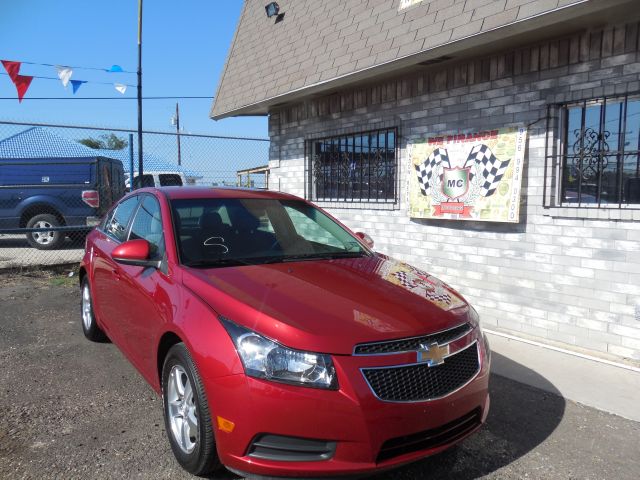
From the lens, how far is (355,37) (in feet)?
21.3

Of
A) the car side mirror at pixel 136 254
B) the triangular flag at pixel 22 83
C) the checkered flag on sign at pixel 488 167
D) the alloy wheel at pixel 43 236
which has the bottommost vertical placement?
the alloy wheel at pixel 43 236

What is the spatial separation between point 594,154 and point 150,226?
13.0ft

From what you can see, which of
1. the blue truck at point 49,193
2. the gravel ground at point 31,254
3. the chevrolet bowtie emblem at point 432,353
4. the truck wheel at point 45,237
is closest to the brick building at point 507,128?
the chevrolet bowtie emblem at point 432,353

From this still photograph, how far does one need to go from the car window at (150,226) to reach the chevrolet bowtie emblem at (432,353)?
178cm

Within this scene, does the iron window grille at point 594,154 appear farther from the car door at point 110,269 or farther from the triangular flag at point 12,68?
the triangular flag at point 12,68

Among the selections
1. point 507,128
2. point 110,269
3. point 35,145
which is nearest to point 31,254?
point 35,145

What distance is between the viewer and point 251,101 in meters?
8.12

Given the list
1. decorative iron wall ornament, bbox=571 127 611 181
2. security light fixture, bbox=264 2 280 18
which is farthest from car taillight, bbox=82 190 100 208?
decorative iron wall ornament, bbox=571 127 611 181

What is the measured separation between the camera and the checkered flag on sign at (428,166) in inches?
236

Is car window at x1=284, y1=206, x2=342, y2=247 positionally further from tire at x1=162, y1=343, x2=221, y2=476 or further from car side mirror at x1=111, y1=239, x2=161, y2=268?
tire at x1=162, y1=343, x2=221, y2=476

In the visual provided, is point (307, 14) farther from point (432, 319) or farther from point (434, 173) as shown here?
point (432, 319)

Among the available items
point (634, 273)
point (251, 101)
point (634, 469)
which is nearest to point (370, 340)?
point (634, 469)

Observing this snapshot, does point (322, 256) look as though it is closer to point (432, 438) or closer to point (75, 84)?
point (432, 438)

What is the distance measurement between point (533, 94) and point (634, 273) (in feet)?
6.45
